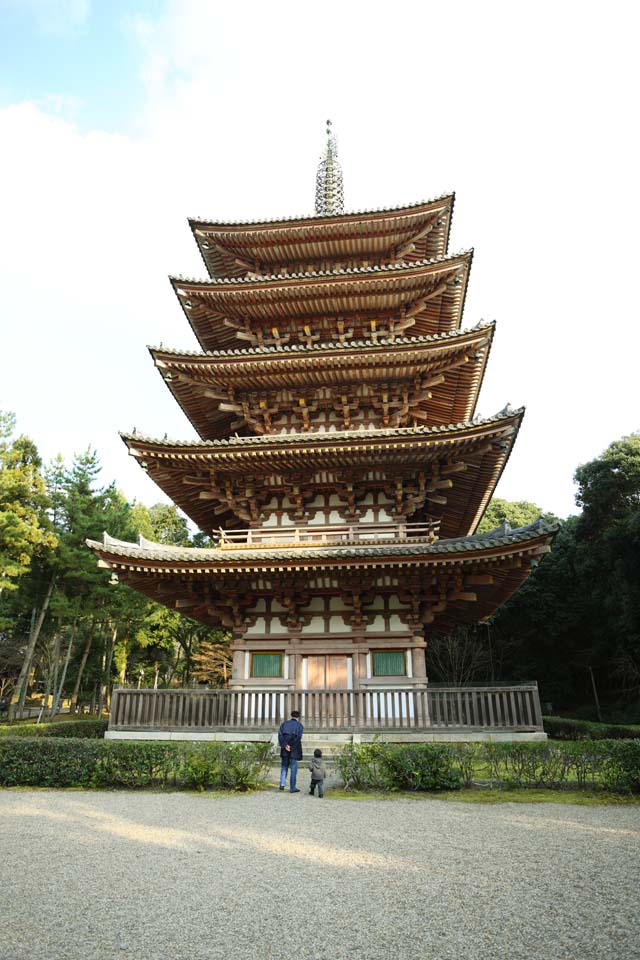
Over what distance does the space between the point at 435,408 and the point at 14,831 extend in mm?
15905

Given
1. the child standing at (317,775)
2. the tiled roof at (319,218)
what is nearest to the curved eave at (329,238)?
the tiled roof at (319,218)

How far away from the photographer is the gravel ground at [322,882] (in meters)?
4.67

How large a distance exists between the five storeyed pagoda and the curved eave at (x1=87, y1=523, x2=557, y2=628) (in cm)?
5

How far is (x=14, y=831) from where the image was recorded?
27.2 ft

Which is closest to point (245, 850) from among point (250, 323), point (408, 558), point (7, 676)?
point (408, 558)

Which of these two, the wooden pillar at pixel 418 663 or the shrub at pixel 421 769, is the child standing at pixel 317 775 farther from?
the wooden pillar at pixel 418 663

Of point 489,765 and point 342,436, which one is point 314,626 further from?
point 489,765

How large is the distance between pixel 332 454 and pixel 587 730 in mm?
11658

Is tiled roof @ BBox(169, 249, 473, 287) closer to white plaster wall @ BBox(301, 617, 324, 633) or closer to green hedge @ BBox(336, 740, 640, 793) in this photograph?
white plaster wall @ BBox(301, 617, 324, 633)

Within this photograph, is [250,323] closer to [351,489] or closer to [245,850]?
[351,489]

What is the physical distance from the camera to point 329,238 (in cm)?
2073

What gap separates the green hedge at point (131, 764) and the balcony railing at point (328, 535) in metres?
6.30

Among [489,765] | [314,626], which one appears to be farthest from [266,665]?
[489,765]

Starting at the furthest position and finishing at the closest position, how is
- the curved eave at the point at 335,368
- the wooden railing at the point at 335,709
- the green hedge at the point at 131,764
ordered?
the curved eave at the point at 335,368 → the wooden railing at the point at 335,709 → the green hedge at the point at 131,764
